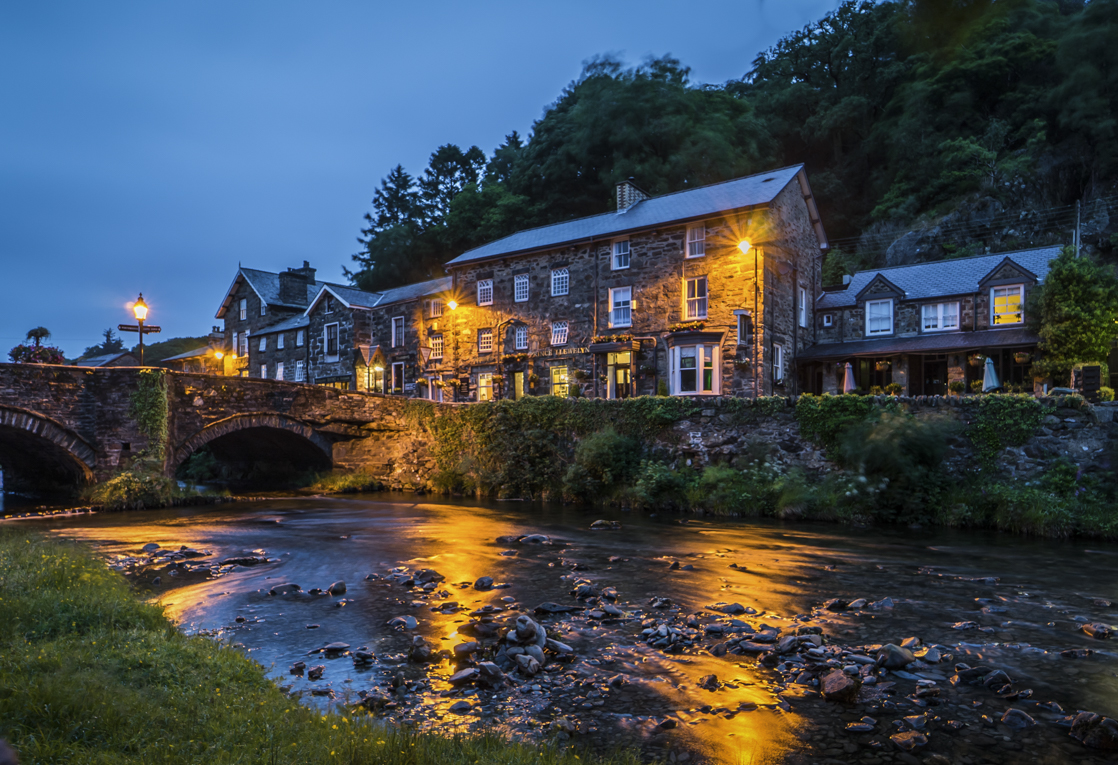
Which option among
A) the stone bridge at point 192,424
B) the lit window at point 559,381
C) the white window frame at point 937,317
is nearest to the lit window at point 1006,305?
the white window frame at point 937,317

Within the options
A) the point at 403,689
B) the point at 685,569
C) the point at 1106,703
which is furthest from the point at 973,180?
the point at 403,689

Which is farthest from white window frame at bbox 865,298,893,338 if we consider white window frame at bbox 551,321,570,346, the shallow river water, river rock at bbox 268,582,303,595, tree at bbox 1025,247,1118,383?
river rock at bbox 268,582,303,595

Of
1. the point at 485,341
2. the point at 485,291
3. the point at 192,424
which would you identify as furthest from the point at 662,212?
the point at 192,424

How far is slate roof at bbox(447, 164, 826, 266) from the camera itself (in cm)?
3044

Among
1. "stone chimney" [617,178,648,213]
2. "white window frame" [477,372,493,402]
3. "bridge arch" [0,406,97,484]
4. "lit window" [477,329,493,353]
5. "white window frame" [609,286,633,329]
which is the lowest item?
"bridge arch" [0,406,97,484]

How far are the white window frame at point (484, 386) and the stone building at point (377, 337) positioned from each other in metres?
3.69

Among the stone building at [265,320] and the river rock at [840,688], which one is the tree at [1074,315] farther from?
the stone building at [265,320]

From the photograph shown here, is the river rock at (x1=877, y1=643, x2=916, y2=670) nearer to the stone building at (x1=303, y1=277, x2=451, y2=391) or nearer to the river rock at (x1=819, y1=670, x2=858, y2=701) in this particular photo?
the river rock at (x1=819, y1=670, x2=858, y2=701)

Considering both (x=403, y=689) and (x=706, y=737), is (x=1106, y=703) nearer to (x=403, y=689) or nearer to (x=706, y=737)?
(x=706, y=737)

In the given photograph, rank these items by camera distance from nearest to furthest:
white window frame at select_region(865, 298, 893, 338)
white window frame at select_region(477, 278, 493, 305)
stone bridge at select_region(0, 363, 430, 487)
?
stone bridge at select_region(0, 363, 430, 487)
white window frame at select_region(865, 298, 893, 338)
white window frame at select_region(477, 278, 493, 305)

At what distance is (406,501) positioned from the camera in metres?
25.5

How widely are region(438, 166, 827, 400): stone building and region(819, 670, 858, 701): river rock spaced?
835 inches

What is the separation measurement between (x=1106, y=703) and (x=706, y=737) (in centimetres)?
402

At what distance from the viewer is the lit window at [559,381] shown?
34.0 meters
